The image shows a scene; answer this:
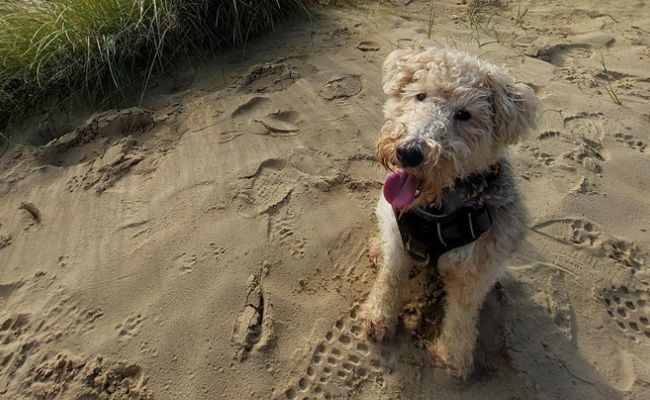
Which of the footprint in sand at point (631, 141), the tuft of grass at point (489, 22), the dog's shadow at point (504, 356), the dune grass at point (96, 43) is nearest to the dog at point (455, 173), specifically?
the dog's shadow at point (504, 356)

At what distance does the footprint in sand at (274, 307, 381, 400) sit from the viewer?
2775mm

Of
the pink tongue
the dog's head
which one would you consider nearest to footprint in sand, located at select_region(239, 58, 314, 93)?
the dog's head

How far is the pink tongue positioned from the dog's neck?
0.86ft

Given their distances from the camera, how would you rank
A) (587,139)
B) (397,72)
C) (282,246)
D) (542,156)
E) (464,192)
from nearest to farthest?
(464,192) → (397,72) → (282,246) → (542,156) → (587,139)

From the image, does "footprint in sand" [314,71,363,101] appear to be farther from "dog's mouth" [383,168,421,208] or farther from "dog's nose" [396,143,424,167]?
"dog's nose" [396,143,424,167]

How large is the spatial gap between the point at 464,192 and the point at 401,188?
0.43m

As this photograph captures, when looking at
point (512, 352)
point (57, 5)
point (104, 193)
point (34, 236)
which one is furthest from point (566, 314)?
point (57, 5)

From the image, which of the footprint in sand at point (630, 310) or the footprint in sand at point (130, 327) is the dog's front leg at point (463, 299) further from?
the footprint in sand at point (130, 327)

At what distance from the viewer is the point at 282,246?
3496 mm

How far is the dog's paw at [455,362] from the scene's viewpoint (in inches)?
111

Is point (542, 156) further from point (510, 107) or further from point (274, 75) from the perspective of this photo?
point (274, 75)

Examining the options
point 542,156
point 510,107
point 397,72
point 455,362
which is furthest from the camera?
point 542,156

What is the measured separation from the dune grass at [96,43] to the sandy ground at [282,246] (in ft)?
1.15

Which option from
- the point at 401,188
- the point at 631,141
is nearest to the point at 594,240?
the point at 631,141
